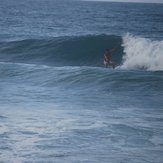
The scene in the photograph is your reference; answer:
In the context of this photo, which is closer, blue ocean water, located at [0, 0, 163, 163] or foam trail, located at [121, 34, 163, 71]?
blue ocean water, located at [0, 0, 163, 163]

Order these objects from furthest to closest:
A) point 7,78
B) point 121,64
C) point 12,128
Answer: point 121,64
point 7,78
point 12,128

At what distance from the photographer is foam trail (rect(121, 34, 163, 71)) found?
22.4m

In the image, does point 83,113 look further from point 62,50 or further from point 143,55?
point 62,50

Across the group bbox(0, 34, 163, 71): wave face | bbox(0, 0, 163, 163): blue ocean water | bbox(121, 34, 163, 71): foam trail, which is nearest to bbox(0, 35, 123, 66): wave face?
bbox(0, 34, 163, 71): wave face

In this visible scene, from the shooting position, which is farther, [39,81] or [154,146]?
[39,81]

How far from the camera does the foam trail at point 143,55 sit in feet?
73.6

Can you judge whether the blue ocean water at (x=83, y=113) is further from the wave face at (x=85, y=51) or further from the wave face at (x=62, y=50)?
the wave face at (x=62, y=50)

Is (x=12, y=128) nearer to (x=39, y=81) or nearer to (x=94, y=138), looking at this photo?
(x=94, y=138)

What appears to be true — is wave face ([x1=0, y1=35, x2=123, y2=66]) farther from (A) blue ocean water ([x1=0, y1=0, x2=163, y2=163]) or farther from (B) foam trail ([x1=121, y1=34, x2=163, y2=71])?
(A) blue ocean water ([x1=0, y1=0, x2=163, y2=163])

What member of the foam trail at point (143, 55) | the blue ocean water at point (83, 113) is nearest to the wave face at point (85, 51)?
the foam trail at point (143, 55)

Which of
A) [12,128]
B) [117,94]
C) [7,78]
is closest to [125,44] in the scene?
[7,78]

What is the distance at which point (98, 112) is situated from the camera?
12.4 m

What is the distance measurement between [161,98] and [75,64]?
12132 millimetres

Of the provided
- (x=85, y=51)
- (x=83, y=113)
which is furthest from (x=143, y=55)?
(x=83, y=113)
